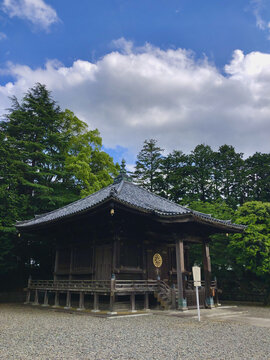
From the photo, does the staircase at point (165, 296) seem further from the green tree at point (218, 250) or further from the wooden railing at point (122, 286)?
the green tree at point (218, 250)

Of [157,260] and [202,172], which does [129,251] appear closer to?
[157,260]

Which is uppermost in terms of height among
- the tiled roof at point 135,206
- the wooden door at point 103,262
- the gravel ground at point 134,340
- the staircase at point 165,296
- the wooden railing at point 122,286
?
the tiled roof at point 135,206

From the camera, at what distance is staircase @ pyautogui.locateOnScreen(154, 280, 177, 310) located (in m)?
13.5

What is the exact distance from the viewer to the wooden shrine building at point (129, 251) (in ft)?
43.0

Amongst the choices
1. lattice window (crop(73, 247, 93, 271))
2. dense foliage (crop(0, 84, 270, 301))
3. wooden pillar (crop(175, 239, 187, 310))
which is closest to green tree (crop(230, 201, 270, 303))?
dense foliage (crop(0, 84, 270, 301))

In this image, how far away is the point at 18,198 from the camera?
22.4 m

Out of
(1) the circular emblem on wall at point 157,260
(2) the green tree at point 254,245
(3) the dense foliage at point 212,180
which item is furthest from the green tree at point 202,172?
(1) the circular emblem on wall at point 157,260

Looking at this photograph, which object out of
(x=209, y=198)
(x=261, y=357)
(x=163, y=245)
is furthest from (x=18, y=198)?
(x=209, y=198)

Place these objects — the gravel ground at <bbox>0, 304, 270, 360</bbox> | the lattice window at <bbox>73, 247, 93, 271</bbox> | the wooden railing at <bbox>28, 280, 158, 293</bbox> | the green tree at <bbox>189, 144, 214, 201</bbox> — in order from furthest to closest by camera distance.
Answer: the green tree at <bbox>189, 144, 214, 201</bbox>, the lattice window at <bbox>73, 247, 93, 271</bbox>, the wooden railing at <bbox>28, 280, 158, 293</bbox>, the gravel ground at <bbox>0, 304, 270, 360</bbox>

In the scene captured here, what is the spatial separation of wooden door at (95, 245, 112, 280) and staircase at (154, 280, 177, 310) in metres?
2.53

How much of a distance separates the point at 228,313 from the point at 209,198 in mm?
24193

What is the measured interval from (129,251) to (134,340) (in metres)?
7.62

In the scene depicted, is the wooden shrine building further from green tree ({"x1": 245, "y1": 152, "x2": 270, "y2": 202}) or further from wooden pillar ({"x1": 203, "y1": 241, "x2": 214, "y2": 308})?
green tree ({"x1": 245, "y1": 152, "x2": 270, "y2": 202})

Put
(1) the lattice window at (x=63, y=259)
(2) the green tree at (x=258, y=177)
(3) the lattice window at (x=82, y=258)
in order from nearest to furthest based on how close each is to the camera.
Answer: (3) the lattice window at (x=82, y=258) < (1) the lattice window at (x=63, y=259) < (2) the green tree at (x=258, y=177)
